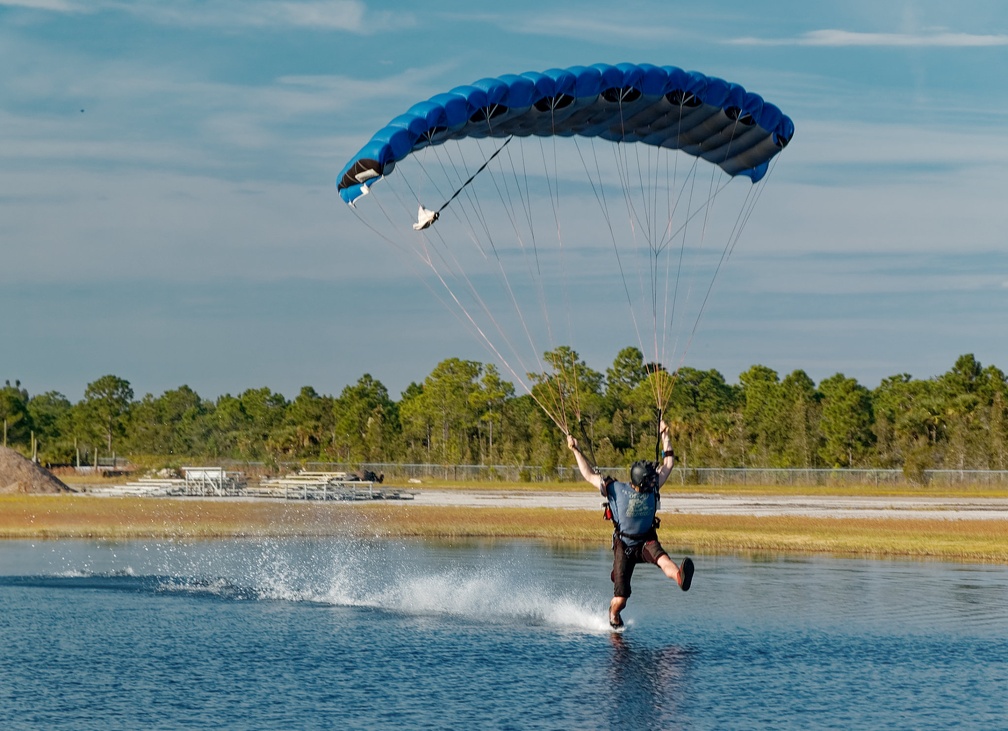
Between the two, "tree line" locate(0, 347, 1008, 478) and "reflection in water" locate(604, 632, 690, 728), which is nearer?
"reflection in water" locate(604, 632, 690, 728)

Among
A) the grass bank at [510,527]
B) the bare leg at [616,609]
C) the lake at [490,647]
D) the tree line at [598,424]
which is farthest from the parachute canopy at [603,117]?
the tree line at [598,424]

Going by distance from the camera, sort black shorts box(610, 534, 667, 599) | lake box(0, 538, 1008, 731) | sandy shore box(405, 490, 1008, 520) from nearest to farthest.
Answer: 1. lake box(0, 538, 1008, 731)
2. black shorts box(610, 534, 667, 599)
3. sandy shore box(405, 490, 1008, 520)

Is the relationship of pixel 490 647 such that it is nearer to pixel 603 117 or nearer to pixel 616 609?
pixel 616 609

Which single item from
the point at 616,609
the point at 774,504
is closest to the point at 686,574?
the point at 616,609

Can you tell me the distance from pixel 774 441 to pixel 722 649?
247 ft

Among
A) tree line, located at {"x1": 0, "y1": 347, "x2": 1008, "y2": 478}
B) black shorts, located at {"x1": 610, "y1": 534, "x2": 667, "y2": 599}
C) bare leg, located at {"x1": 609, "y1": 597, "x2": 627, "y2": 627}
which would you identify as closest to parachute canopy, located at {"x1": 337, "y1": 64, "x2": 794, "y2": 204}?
black shorts, located at {"x1": 610, "y1": 534, "x2": 667, "y2": 599}

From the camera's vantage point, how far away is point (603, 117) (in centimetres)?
2395

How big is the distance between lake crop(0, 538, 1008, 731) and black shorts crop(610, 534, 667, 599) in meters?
0.89

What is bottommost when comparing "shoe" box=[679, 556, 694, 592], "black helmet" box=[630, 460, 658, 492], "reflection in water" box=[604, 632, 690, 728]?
"reflection in water" box=[604, 632, 690, 728]

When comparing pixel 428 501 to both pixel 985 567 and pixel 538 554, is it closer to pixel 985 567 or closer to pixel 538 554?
pixel 538 554

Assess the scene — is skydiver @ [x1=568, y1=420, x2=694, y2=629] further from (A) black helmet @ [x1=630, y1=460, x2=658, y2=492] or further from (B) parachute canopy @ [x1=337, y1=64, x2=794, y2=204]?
(B) parachute canopy @ [x1=337, y1=64, x2=794, y2=204]

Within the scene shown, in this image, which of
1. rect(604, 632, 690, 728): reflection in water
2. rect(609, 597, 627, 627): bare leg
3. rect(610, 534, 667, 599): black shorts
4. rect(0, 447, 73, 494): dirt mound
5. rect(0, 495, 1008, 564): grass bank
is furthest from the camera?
rect(0, 447, 73, 494): dirt mound

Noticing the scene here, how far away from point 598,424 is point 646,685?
79483 mm

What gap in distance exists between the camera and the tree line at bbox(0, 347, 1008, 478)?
86750 millimetres
